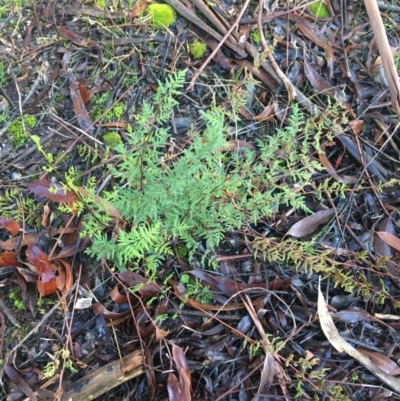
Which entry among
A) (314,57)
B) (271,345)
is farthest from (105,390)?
(314,57)

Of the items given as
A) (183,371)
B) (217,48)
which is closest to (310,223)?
(183,371)

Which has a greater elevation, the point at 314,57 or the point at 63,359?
the point at 314,57

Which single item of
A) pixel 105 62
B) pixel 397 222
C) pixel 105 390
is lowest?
pixel 105 390

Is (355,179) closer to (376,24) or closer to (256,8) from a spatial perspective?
(376,24)

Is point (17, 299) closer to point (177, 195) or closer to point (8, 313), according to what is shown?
point (8, 313)

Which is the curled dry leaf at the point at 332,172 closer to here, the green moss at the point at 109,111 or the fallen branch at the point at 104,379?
the green moss at the point at 109,111

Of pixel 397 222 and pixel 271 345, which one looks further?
pixel 397 222

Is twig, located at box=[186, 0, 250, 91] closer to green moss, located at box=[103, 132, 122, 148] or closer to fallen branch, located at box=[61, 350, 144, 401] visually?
green moss, located at box=[103, 132, 122, 148]
